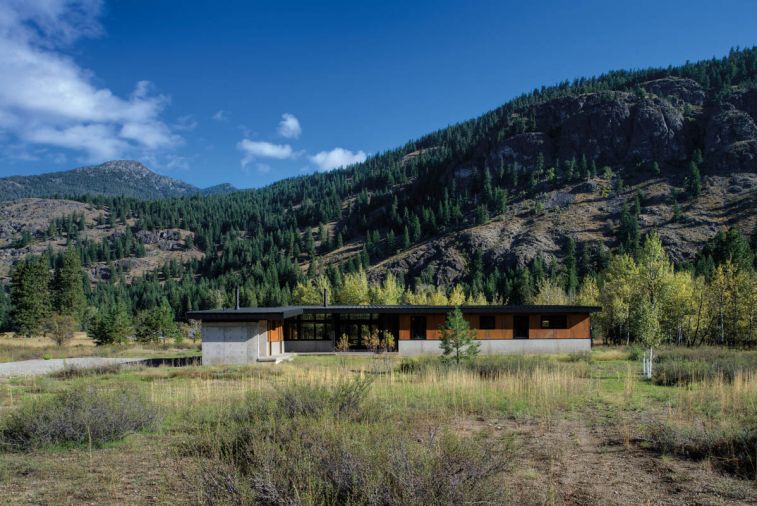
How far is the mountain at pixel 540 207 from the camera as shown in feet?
315

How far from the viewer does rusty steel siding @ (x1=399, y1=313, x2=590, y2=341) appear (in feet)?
105

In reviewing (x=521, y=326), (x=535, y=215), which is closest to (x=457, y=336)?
(x=521, y=326)

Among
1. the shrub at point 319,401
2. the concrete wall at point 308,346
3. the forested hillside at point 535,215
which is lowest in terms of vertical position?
the concrete wall at point 308,346

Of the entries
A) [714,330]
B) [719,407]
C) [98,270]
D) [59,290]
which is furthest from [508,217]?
[98,270]

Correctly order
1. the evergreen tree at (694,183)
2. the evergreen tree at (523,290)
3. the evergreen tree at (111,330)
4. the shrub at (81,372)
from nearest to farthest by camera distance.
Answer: the shrub at (81,372), the evergreen tree at (111,330), the evergreen tree at (523,290), the evergreen tree at (694,183)

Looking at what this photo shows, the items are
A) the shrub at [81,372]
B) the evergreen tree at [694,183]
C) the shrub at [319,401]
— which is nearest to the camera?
the shrub at [319,401]

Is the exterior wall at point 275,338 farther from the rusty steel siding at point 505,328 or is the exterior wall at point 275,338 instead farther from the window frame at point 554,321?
the window frame at point 554,321

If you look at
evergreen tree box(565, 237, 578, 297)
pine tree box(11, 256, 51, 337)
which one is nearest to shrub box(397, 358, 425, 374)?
evergreen tree box(565, 237, 578, 297)

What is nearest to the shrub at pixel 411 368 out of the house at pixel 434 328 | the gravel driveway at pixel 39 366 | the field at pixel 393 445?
the field at pixel 393 445

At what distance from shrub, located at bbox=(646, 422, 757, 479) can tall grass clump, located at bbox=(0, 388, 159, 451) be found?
10069 mm

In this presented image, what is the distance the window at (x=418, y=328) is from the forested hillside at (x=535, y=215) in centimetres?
2880

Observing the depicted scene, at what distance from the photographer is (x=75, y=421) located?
30.2 feet

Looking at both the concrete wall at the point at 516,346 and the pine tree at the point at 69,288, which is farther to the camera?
the pine tree at the point at 69,288

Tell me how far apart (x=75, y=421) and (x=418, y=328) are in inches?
981
